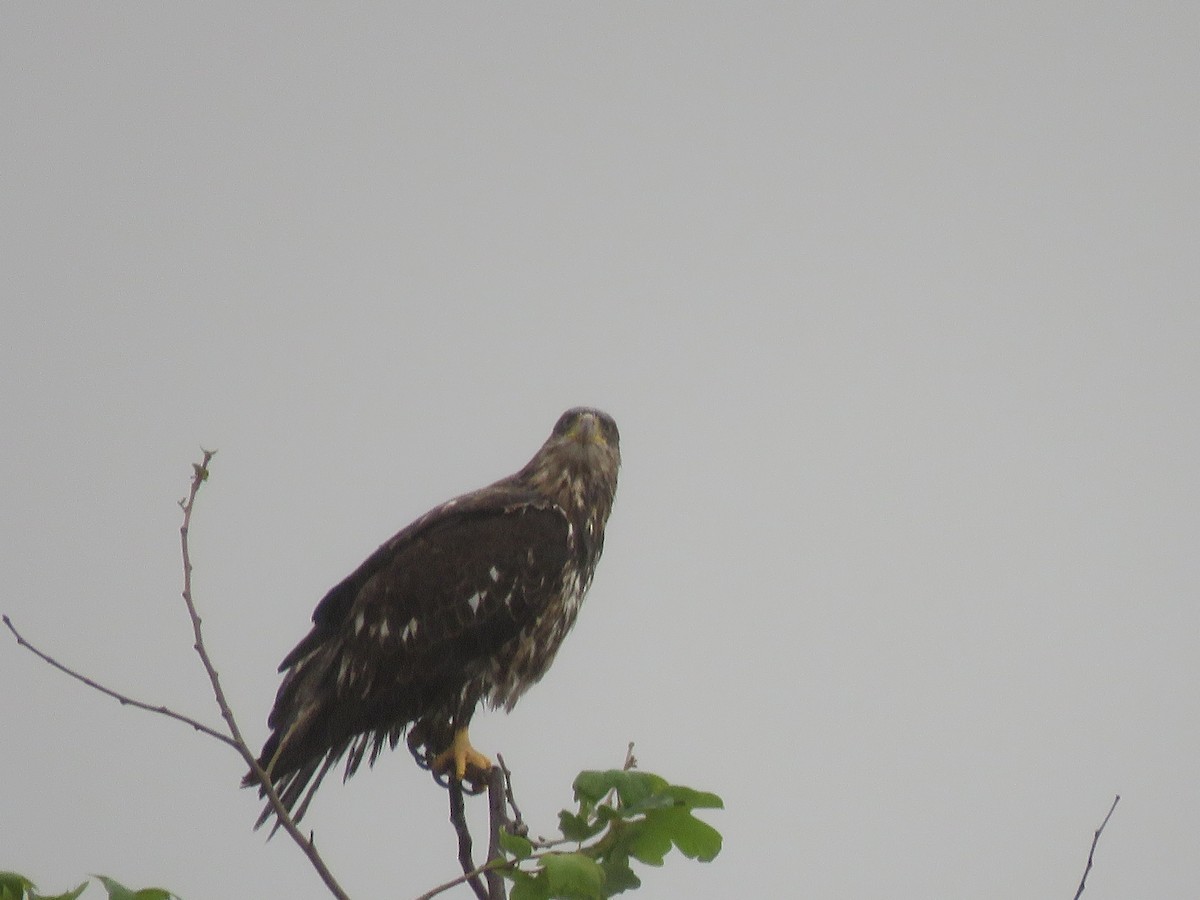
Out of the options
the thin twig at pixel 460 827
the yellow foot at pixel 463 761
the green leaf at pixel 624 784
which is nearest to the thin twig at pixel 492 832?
the thin twig at pixel 460 827

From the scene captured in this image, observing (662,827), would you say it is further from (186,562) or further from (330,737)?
(330,737)

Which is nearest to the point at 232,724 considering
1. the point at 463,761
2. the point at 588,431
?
the point at 463,761

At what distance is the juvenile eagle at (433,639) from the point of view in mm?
5363

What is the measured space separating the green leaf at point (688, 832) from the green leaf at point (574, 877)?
0.16 meters

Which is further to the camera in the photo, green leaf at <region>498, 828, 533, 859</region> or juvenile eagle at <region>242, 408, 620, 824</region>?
juvenile eagle at <region>242, 408, 620, 824</region>

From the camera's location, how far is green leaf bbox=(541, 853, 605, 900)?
Answer: 2602 mm

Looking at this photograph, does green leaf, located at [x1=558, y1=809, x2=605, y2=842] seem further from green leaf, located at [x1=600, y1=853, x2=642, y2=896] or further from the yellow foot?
the yellow foot

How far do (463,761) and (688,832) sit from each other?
2691 millimetres

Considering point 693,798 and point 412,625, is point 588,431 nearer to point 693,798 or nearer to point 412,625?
point 412,625

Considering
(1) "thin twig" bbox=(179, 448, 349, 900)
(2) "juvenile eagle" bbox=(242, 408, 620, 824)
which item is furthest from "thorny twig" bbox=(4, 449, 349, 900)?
(2) "juvenile eagle" bbox=(242, 408, 620, 824)

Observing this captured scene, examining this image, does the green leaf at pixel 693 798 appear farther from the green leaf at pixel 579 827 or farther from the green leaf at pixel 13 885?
the green leaf at pixel 13 885

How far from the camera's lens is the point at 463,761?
17.5 feet

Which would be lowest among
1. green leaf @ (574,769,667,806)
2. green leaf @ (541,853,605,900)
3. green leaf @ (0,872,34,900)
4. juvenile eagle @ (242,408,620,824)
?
green leaf @ (541,853,605,900)

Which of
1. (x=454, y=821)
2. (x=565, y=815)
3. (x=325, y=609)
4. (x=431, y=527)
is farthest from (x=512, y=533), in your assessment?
(x=565, y=815)
